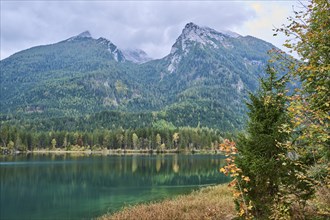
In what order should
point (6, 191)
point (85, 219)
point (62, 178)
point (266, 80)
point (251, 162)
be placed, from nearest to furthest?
point (251, 162) → point (266, 80) → point (85, 219) → point (6, 191) → point (62, 178)

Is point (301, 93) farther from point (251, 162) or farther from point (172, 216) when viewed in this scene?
point (172, 216)

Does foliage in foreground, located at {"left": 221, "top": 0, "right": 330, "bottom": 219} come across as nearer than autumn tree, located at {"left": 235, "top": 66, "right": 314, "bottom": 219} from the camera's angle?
Yes

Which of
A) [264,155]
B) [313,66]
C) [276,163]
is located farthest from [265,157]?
[313,66]

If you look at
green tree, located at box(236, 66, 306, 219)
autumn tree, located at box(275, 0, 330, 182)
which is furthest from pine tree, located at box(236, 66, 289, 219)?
autumn tree, located at box(275, 0, 330, 182)

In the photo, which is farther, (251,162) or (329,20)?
(251,162)

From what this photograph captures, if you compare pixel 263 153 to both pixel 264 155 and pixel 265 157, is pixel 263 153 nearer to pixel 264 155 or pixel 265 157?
pixel 264 155

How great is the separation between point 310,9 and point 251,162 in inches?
331

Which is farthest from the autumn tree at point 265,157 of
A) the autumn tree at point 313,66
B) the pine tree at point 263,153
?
the autumn tree at point 313,66

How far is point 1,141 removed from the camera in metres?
194

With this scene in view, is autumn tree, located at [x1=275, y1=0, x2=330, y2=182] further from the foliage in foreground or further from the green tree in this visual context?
the green tree

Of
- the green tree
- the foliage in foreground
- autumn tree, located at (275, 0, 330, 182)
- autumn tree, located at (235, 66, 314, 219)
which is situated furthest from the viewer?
the green tree

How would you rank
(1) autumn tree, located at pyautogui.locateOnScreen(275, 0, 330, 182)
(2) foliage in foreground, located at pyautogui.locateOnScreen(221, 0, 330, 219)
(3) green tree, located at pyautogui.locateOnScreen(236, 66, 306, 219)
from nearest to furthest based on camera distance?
(1) autumn tree, located at pyautogui.locateOnScreen(275, 0, 330, 182), (2) foliage in foreground, located at pyautogui.locateOnScreen(221, 0, 330, 219), (3) green tree, located at pyautogui.locateOnScreen(236, 66, 306, 219)

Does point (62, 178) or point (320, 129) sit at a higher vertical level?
point (320, 129)

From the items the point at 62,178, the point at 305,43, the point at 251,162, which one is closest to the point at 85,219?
the point at 251,162
